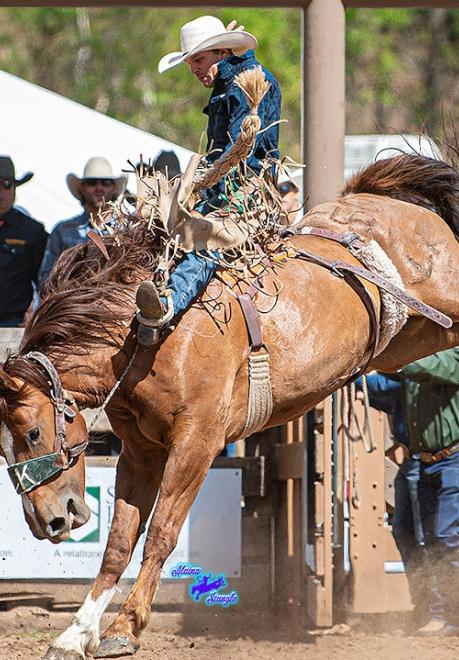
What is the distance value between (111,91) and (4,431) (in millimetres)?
23216

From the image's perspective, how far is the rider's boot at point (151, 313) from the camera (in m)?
4.80

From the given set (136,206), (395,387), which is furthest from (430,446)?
(136,206)

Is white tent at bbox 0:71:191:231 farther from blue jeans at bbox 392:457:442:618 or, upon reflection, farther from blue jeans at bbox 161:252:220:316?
blue jeans at bbox 161:252:220:316

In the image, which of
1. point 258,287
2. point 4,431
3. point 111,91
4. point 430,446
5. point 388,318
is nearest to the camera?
point 4,431

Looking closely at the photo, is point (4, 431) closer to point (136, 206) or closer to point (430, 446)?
point (136, 206)

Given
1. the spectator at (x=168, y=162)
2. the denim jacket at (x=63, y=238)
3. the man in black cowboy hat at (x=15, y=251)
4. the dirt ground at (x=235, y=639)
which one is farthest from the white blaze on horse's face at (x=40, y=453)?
the spectator at (x=168, y=162)

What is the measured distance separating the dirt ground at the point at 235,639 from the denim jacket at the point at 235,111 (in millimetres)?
2604

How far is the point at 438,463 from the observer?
6.86 metres

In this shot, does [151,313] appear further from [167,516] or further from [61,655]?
[61,655]

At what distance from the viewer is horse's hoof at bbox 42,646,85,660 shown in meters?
4.64

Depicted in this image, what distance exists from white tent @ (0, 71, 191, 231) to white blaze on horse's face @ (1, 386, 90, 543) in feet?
15.3

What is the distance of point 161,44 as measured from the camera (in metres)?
27.4

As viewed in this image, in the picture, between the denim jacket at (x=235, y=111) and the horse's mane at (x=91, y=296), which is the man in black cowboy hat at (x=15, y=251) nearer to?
the horse's mane at (x=91, y=296)

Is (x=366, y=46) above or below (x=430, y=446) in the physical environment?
above
